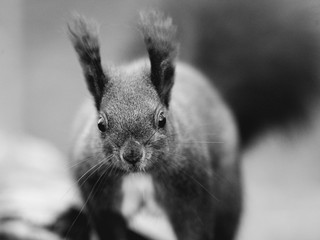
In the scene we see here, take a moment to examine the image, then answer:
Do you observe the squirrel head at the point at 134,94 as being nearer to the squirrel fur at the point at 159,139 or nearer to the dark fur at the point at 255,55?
the squirrel fur at the point at 159,139

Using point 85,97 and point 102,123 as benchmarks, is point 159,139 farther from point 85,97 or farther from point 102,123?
point 85,97

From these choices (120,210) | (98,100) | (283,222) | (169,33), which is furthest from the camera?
(283,222)

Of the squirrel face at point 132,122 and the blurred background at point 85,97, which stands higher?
the blurred background at point 85,97

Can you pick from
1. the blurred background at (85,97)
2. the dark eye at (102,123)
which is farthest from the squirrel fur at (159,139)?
the blurred background at (85,97)

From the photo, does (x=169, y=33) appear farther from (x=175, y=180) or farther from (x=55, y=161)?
(x=55, y=161)

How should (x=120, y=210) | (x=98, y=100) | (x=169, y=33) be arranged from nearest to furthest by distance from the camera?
(x=169, y=33)
(x=98, y=100)
(x=120, y=210)

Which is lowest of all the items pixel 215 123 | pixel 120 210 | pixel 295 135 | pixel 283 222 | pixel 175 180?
pixel 120 210

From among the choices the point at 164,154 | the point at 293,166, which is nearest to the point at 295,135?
the point at 293,166
